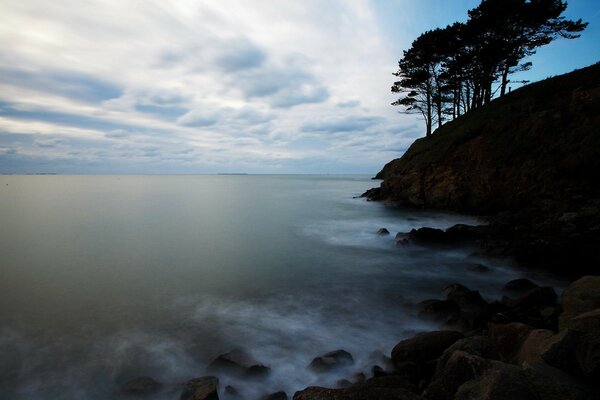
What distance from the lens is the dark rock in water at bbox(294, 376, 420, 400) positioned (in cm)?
440

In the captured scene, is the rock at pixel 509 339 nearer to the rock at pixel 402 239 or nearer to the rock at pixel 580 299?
the rock at pixel 580 299

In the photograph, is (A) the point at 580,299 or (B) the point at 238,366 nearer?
(A) the point at 580,299

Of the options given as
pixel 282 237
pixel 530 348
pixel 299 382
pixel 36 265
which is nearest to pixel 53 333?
pixel 299 382

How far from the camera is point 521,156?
2227 cm

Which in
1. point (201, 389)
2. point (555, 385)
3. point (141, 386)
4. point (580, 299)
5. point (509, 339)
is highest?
point (580, 299)

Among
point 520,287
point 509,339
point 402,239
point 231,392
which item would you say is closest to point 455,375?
point 509,339

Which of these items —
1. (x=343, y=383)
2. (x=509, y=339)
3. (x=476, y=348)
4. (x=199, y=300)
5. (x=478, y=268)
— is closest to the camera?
(x=509, y=339)

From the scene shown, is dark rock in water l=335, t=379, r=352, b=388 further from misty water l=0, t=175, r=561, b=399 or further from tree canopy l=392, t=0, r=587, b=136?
tree canopy l=392, t=0, r=587, b=136

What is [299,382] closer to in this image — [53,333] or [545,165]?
[53,333]

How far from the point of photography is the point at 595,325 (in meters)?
4.39

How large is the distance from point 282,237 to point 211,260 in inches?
240

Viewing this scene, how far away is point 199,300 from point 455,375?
27.2 feet

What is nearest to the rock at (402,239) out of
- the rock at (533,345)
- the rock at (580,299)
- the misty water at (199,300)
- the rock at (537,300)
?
the misty water at (199,300)

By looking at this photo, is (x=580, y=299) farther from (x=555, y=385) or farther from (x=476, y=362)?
(x=555, y=385)
